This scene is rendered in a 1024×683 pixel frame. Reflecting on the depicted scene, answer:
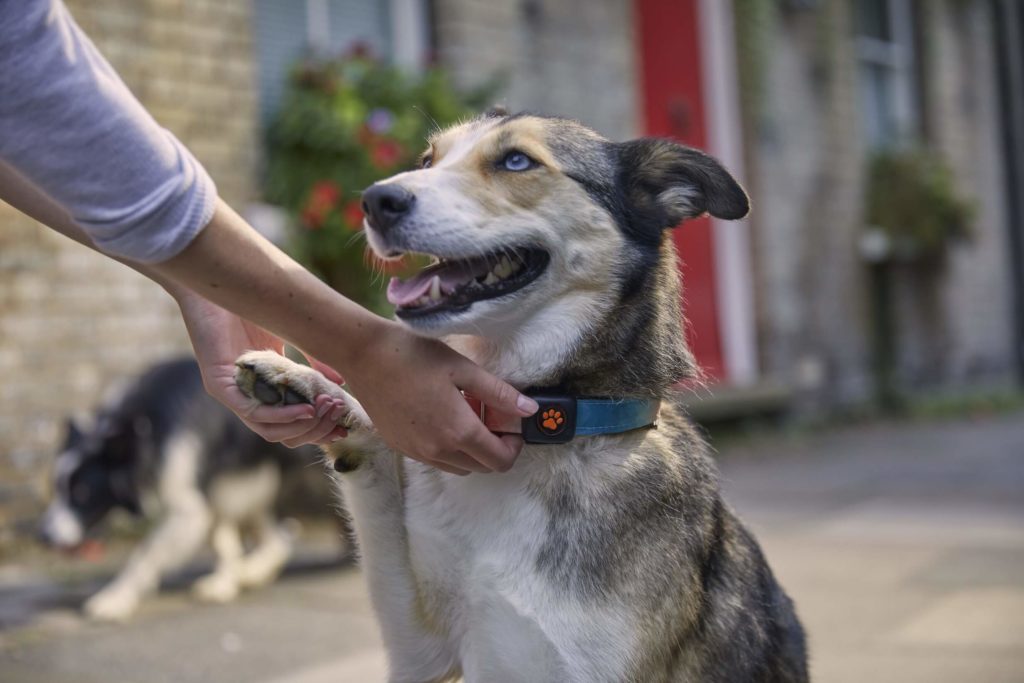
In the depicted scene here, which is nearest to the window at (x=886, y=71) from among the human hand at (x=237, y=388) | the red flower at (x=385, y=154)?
the red flower at (x=385, y=154)

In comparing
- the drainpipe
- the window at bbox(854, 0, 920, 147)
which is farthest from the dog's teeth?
the drainpipe

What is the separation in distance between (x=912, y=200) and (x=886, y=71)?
221 centimetres

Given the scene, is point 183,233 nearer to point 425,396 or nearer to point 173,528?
point 425,396

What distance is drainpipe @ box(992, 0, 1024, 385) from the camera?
51.9 feet

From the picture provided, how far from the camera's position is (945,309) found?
14102mm

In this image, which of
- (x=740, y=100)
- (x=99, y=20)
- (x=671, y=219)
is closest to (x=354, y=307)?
(x=671, y=219)

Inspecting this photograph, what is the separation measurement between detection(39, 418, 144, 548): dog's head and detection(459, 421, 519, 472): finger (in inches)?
118

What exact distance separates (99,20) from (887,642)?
4.78 meters

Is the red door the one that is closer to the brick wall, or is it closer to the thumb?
the brick wall

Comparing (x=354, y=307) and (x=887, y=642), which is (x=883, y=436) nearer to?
(x=887, y=642)

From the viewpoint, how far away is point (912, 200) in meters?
12.5

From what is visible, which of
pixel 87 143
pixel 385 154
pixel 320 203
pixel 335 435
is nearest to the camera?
pixel 87 143

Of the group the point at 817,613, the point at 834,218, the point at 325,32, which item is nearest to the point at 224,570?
the point at 817,613

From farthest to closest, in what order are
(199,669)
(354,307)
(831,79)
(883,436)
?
(831,79) → (883,436) → (199,669) → (354,307)
